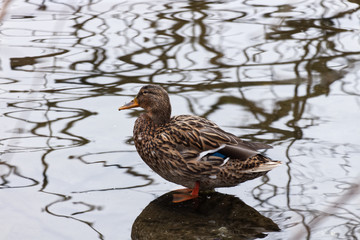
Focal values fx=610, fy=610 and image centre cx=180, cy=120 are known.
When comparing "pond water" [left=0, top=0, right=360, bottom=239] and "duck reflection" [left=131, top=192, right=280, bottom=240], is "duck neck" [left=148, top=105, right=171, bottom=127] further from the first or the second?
"duck reflection" [left=131, top=192, right=280, bottom=240]

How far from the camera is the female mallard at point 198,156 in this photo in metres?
4.00

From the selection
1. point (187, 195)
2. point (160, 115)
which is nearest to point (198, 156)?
point (187, 195)

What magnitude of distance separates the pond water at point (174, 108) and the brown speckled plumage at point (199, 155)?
0.56 feet

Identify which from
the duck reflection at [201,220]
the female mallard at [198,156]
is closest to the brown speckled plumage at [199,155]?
the female mallard at [198,156]

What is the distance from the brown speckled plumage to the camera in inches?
157

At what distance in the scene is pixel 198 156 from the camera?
405 centimetres

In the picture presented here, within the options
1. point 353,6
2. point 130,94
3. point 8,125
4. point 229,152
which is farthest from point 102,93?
Answer: point 353,6

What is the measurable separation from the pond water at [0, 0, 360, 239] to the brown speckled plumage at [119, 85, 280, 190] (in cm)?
17

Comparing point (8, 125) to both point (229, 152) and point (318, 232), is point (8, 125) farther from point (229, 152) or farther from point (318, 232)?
point (318, 232)

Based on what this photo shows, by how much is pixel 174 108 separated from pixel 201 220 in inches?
65.9

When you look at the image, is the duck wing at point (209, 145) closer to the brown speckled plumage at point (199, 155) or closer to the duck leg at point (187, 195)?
the brown speckled plumage at point (199, 155)

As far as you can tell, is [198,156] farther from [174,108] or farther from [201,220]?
[174,108]

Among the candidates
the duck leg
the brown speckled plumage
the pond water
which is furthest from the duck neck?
the duck leg

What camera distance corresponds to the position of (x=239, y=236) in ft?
11.7
